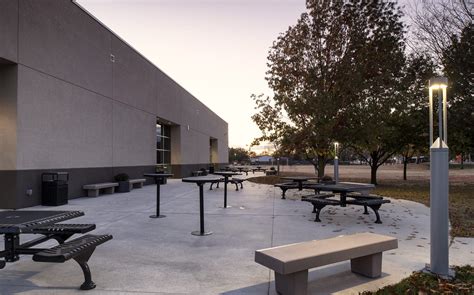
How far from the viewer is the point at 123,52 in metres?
16.3

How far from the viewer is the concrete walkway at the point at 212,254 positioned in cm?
369

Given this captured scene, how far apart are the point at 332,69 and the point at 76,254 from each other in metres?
18.0

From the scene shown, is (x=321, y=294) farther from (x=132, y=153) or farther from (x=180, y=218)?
(x=132, y=153)

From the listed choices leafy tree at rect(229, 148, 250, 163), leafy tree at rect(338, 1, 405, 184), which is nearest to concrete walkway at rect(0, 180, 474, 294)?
leafy tree at rect(338, 1, 405, 184)

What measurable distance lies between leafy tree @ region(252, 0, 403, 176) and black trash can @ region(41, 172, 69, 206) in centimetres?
1203

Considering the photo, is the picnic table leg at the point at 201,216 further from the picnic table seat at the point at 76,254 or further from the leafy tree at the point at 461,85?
the leafy tree at the point at 461,85

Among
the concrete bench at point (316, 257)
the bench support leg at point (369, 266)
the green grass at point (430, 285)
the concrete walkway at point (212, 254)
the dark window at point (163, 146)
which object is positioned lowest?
the concrete walkway at point (212, 254)

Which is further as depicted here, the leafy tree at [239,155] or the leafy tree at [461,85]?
the leafy tree at [239,155]

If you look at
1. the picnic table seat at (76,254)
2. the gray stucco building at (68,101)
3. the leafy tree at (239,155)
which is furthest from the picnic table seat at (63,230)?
the leafy tree at (239,155)

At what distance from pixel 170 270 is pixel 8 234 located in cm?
189

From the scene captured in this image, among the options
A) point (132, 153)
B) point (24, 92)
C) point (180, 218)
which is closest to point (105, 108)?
point (132, 153)

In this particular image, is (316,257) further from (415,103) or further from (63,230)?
(415,103)

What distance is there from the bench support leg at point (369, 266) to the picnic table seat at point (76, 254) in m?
3.13

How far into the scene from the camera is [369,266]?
3967 mm
